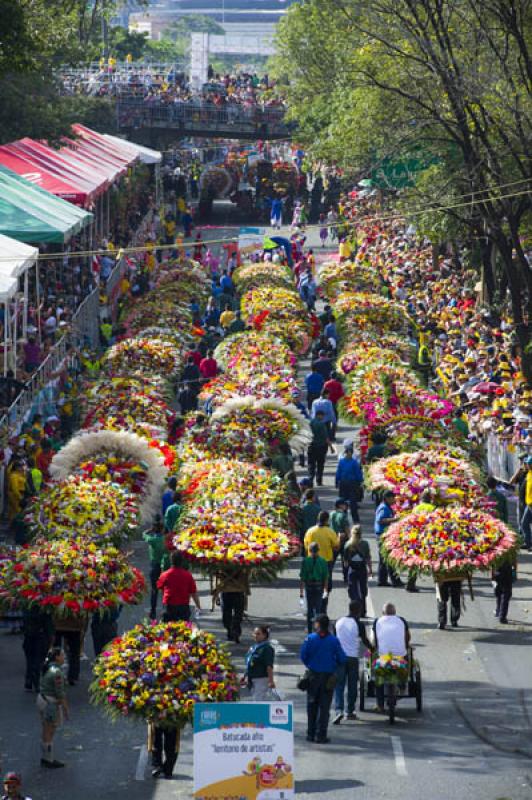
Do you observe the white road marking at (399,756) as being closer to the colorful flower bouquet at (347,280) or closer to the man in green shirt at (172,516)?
the man in green shirt at (172,516)

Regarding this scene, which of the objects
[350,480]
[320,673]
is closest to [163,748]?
[320,673]

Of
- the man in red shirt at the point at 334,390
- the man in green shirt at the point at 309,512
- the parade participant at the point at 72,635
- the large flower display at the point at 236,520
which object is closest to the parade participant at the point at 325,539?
the large flower display at the point at 236,520

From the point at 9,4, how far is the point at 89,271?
46.4 feet

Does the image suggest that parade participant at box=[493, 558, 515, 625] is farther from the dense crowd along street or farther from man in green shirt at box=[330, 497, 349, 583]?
man in green shirt at box=[330, 497, 349, 583]

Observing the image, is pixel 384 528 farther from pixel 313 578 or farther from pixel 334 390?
pixel 334 390

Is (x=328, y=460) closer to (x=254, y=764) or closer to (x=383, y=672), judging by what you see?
(x=383, y=672)

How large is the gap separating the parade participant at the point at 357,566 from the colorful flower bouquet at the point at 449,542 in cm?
28

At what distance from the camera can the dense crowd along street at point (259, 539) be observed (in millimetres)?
14891

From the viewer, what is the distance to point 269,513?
20.5 meters

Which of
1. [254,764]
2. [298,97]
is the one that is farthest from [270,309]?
[298,97]

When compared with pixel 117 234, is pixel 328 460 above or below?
below

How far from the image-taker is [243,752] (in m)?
12.4

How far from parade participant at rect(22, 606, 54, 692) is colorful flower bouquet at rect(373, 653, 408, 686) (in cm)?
353

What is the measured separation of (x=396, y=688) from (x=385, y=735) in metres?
0.58
